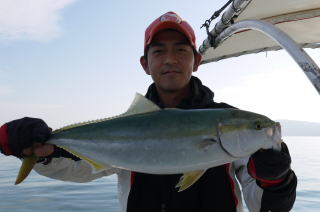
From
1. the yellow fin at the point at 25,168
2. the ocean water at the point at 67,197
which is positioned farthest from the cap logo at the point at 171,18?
the ocean water at the point at 67,197

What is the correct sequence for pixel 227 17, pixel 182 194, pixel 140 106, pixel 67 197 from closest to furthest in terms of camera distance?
pixel 140 106
pixel 182 194
pixel 227 17
pixel 67 197

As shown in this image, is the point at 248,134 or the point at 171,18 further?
the point at 171,18

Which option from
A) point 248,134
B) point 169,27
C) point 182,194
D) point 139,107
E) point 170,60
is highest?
point 169,27

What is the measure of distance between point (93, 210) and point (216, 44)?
6.53 m

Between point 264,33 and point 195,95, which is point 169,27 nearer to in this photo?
point 195,95

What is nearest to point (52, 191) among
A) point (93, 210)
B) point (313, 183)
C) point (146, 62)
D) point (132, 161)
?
point (93, 210)

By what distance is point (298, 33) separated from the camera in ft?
22.5

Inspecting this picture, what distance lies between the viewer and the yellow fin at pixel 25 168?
269cm

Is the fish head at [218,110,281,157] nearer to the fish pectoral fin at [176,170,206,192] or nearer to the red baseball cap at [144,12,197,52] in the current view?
the fish pectoral fin at [176,170,206,192]

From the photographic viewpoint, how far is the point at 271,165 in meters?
2.50

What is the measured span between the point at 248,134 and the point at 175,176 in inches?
46.0

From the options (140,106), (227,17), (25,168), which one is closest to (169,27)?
(140,106)

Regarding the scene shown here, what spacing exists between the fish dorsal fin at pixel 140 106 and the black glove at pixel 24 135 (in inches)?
A: 30.0

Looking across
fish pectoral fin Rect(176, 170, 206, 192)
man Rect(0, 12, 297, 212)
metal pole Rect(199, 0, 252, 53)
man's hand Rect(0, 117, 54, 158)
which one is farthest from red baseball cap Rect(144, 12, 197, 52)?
fish pectoral fin Rect(176, 170, 206, 192)
